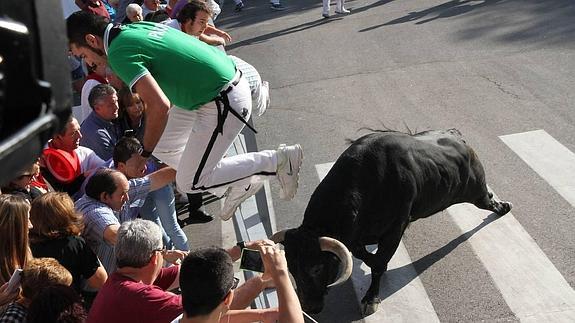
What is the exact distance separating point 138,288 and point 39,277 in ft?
1.70

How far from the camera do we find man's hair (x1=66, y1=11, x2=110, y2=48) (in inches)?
210

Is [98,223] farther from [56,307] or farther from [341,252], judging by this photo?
[341,252]

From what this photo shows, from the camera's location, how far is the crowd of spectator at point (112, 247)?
11.5ft

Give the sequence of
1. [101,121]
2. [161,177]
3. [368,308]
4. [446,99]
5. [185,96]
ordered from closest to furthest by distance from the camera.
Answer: [185,96] < [161,177] < [368,308] < [101,121] < [446,99]

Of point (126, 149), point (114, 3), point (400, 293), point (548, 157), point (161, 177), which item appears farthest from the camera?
point (114, 3)

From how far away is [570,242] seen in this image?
21.1 feet

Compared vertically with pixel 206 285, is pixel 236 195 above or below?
below

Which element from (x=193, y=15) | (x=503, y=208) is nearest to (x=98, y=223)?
(x=193, y=15)

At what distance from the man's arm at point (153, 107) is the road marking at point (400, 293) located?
218 centimetres

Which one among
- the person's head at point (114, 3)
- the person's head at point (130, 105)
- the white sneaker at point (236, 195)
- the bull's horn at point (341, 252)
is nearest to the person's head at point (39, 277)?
the bull's horn at point (341, 252)

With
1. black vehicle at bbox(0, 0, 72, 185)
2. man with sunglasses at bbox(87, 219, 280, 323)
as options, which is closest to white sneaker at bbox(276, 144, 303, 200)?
man with sunglasses at bbox(87, 219, 280, 323)

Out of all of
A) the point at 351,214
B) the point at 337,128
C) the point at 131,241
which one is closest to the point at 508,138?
the point at 337,128

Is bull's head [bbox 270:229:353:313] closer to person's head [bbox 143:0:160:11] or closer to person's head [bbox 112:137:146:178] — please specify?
person's head [bbox 112:137:146:178]

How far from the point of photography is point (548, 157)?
8.04 m
